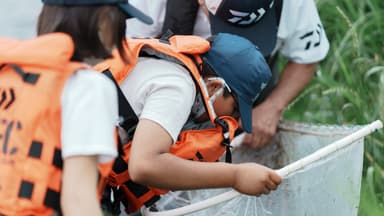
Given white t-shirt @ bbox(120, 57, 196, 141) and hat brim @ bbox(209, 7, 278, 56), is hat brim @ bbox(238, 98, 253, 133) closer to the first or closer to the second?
white t-shirt @ bbox(120, 57, 196, 141)

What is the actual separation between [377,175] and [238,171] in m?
1.22

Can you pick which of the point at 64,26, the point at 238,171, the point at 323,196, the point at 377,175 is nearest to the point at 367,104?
the point at 377,175

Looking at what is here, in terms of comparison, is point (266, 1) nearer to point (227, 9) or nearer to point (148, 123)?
point (227, 9)

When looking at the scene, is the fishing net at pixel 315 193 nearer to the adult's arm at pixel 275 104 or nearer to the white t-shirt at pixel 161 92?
the adult's arm at pixel 275 104

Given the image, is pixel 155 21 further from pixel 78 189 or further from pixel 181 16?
pixel 78 189

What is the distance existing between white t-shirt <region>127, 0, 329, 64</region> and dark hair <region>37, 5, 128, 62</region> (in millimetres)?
1108

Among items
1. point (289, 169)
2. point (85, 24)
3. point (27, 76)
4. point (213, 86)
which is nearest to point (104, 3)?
point (85, 24)

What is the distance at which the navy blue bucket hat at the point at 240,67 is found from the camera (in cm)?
302

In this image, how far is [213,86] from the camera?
9.91 feet

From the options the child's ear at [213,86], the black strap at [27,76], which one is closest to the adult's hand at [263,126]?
the child's ear at [213,86]

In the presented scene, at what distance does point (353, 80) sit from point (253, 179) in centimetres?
177

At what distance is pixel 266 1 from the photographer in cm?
328

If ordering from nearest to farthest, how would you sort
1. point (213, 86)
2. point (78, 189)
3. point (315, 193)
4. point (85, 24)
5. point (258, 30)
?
point (78, 189)
point (85, 24)
point (213, 86)
point (315, 193)
point (258, 30)

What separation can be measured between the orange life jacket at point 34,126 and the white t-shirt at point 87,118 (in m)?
0.03
